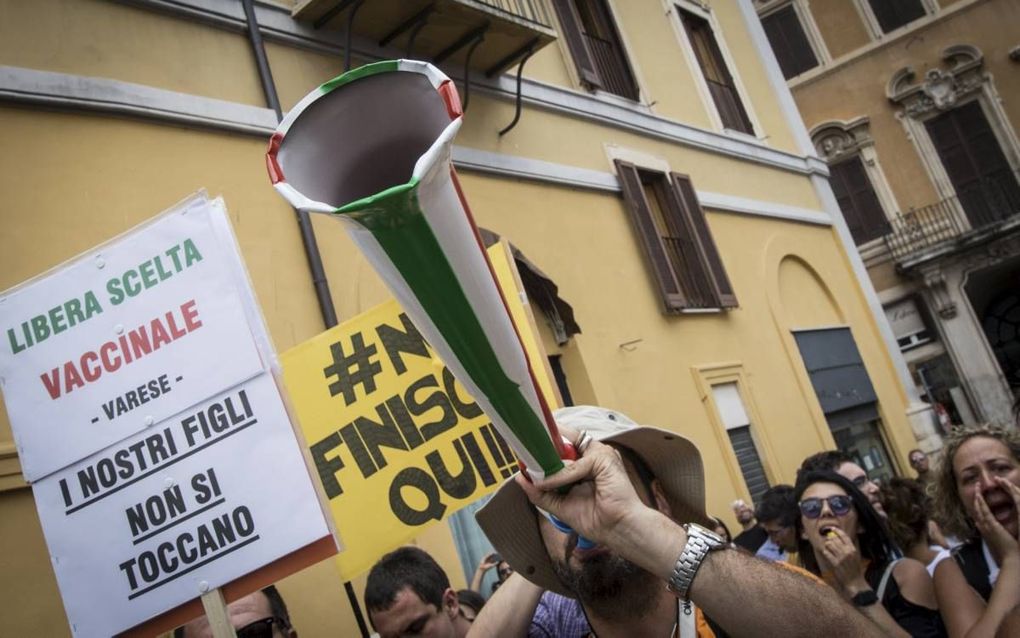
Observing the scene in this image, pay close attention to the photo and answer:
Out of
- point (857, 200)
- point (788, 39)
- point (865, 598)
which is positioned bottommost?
point (865, 598)

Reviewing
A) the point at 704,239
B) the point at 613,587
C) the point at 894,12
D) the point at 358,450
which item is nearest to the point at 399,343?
the point at 358,450

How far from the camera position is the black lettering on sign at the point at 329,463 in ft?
12.4

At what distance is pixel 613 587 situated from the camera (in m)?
2.06

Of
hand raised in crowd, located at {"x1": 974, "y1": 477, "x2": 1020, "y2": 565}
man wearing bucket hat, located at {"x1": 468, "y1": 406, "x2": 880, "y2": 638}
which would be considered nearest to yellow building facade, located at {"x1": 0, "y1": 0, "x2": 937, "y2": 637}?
man wearing bucket hat, located at {"x1": 468, "y1": 406, "x2": 880, "y2": 638}

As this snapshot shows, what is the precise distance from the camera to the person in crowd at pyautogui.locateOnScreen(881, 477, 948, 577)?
4.12m

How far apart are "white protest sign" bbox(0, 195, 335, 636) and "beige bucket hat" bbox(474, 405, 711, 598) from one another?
512mm

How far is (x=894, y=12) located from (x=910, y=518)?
2069 centimetres

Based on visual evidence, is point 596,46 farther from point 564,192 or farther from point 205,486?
point 205,486

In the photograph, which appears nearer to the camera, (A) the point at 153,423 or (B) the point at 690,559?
(B) the point at 690,559

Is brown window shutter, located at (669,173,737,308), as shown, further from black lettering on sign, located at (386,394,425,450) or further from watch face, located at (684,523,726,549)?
watch face, located at (684,523,726,549)

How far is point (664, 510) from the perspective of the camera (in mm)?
2322

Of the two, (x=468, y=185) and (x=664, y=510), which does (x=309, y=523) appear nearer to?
(x=664, y=510)

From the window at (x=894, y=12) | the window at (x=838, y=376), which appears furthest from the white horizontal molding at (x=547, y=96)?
the window at (x=894, y=12)

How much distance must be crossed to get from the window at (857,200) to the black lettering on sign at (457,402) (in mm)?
19615
